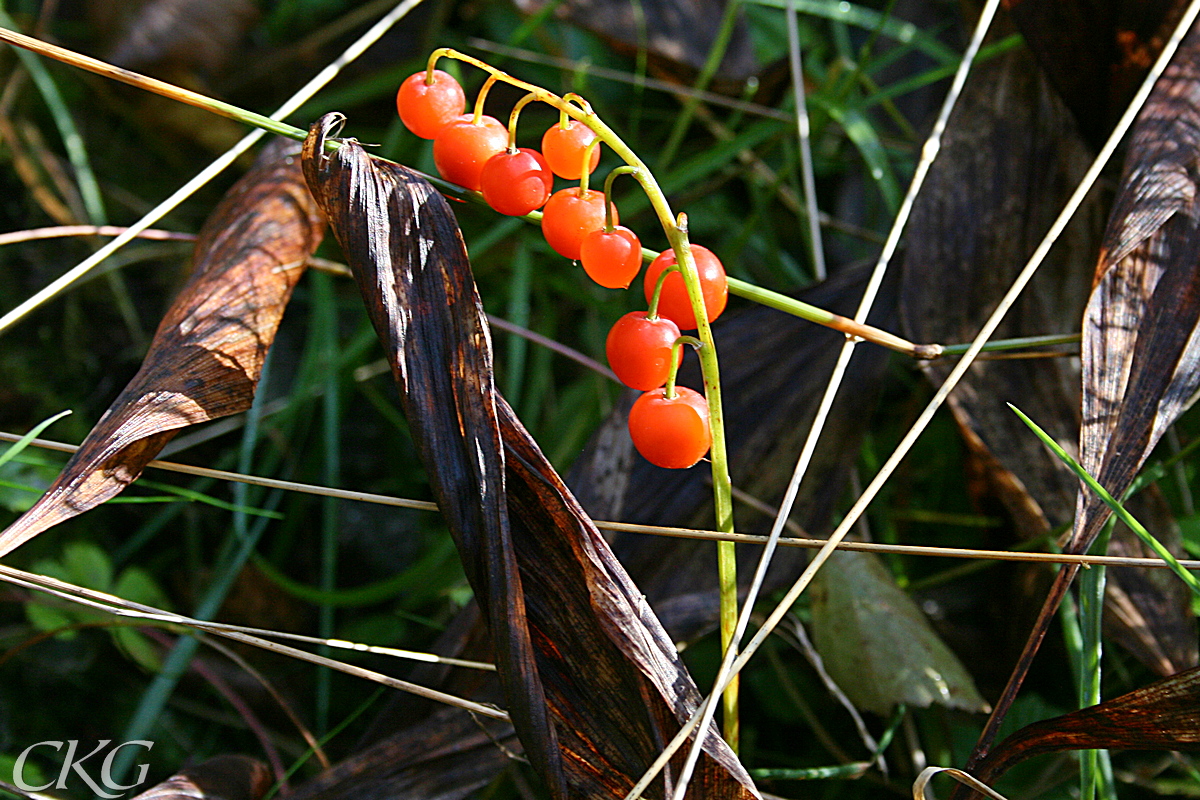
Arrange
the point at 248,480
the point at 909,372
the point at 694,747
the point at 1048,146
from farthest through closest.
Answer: the point at 909,372, the point at 1048,146, the point at 248,480, the point at 694,747

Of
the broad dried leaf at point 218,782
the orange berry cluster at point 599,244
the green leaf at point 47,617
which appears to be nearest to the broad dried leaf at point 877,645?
the orange berry cluster at point 599,244

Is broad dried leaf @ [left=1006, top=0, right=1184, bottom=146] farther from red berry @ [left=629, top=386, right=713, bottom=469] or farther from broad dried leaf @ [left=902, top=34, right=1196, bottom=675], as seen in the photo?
red berry @ [left=629, top=386, right=713, bottom=469]

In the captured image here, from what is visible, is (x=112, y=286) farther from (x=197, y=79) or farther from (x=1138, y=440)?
(x=1138, y=440)

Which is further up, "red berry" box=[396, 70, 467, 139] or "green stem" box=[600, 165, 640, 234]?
"red berry" box=[396, 70, 467, 139]

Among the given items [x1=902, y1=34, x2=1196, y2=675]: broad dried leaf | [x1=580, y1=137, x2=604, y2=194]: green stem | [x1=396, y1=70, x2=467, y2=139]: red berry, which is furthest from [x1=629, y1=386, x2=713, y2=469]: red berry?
[x1=902, y1=34, x2=1196, y2=675]: broad dried leaf

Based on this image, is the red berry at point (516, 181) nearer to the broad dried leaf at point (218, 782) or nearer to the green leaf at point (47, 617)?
the broad dried leaf at point (218, 782)

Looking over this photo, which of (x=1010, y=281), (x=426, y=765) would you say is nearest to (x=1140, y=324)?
(x=1010, y=281)

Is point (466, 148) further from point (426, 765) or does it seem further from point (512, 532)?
point (426, 765)

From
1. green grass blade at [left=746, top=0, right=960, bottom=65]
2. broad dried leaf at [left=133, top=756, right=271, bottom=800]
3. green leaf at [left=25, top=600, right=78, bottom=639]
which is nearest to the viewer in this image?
broad dried leaf at [left=133, top=756, right=271, bottom=800]

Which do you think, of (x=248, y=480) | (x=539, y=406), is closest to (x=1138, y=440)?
(x=248, y=480)
